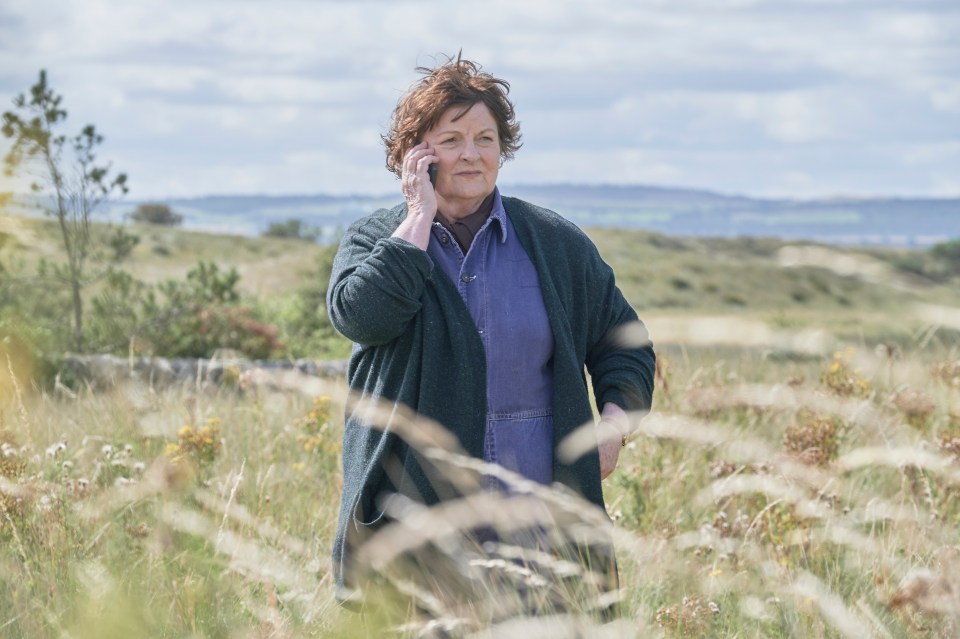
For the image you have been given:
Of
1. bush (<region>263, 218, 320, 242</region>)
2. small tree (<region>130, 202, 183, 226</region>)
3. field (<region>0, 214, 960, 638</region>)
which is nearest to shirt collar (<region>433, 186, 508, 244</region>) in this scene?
field (<region>0, 214, 960, 638</region>)

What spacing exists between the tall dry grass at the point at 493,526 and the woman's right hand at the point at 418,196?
1.88 feet

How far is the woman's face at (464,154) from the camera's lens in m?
3.68

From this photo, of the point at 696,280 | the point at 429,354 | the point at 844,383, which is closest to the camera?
the point at 429,354

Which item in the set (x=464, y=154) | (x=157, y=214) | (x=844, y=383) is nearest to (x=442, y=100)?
(x=464, y=154)

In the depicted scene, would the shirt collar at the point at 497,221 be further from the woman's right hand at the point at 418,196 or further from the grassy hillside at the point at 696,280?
the grassy hillside at the point at 696,280

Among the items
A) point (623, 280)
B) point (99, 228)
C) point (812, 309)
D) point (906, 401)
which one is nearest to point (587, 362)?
point (906, 401)

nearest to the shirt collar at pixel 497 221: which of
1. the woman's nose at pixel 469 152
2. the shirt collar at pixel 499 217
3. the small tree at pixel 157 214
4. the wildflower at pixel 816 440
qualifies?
the shirt collar at pixel 499 217

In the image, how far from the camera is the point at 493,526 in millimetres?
3305

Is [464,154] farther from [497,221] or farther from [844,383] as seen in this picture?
[844,383]

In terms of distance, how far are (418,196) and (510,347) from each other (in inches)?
22.2

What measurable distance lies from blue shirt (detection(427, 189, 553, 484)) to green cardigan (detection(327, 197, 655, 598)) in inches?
1.6

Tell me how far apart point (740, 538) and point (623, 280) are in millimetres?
56030

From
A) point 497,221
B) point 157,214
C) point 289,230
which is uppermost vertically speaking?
point 497,221

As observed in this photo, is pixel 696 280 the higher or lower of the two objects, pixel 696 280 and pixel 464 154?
the lower
